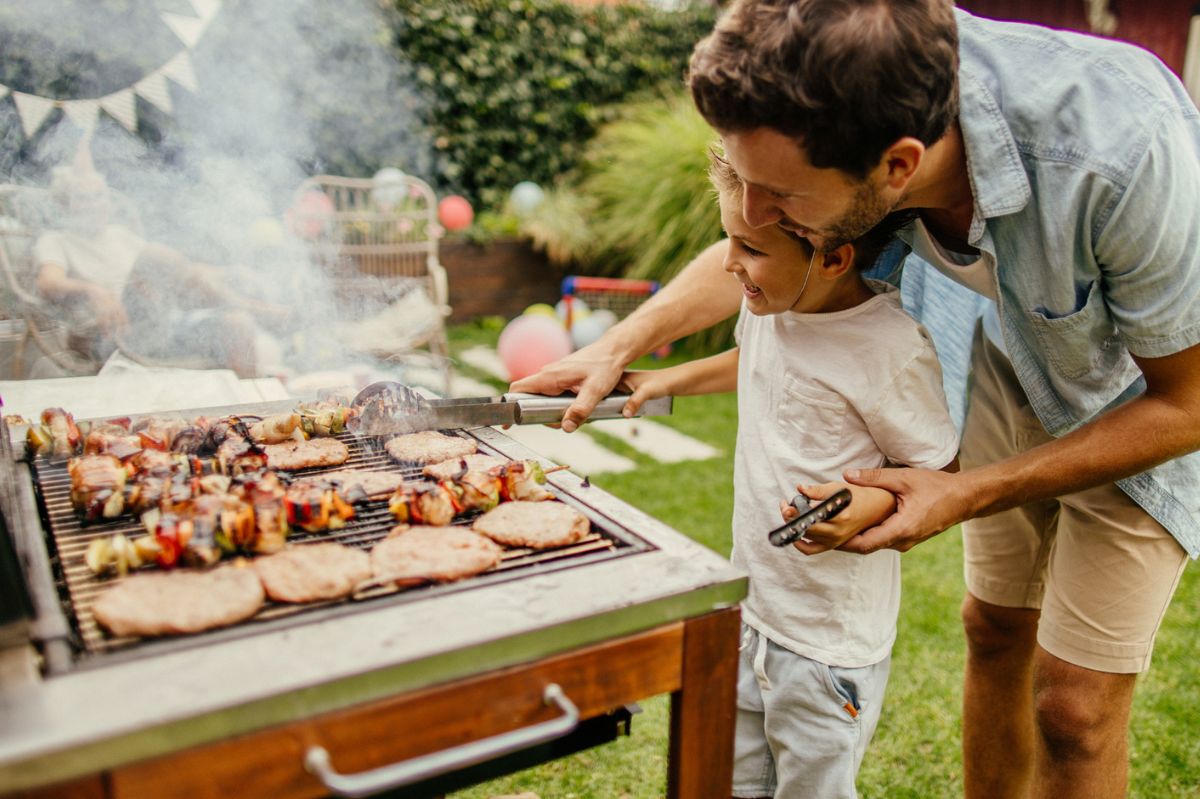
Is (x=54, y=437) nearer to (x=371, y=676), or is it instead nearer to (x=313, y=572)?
(x=313, y=572)

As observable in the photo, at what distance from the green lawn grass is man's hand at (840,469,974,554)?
5.04 ft

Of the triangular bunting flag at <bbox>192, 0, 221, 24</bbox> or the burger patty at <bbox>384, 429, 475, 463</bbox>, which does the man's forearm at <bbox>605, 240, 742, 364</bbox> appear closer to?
the burger patty at <bbox>384, 429, 475, 463</bbox>

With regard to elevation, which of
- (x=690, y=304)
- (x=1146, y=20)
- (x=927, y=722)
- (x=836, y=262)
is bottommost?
(x=927, y=722)

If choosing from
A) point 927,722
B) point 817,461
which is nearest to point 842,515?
point 817,461

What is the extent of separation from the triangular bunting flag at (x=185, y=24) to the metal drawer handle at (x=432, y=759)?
5706 millimetres

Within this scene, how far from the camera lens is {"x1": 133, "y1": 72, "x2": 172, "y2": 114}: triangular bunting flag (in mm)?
6902

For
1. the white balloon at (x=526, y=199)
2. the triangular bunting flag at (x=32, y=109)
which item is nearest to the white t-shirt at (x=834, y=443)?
the triangular bunting flag at (x=32, y=109)

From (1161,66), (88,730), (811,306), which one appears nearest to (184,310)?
(811,306)

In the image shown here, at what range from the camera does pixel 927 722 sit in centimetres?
319

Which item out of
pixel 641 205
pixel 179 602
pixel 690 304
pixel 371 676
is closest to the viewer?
pixel 371 676

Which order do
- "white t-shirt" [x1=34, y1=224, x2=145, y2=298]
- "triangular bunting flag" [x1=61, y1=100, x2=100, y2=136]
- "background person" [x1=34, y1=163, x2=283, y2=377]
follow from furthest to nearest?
"triangular bunting flag" [x1=61, y1=100, x2=100, y2=136]
"white t-shirt" [x1=34, y1=224, x2=145, y2=298]
"background person" [x1=34, y1=163, x2=283, y2=377]

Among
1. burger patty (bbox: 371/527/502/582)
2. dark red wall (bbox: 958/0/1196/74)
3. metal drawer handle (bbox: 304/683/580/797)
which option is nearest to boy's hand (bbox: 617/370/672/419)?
burger patty (bbox: 371/527/502/582)

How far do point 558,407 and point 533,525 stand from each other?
54 cm

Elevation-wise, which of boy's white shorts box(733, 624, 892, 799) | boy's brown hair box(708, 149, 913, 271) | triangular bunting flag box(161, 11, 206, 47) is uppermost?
triangular bunting flag box(161, 11, 206, 47)
